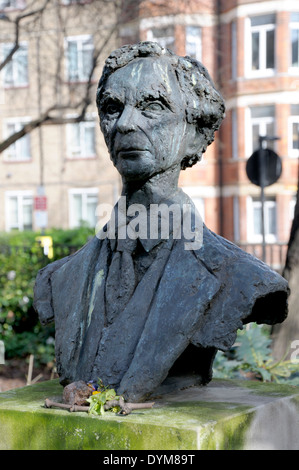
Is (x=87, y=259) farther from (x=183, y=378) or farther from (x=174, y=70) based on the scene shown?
(x=174, y=70)

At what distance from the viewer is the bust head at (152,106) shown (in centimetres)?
371

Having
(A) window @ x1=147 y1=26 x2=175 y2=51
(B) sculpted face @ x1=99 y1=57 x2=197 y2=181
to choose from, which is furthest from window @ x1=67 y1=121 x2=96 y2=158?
(B) sculpted face @ x1=99 y1=57 x2=197 y2=181

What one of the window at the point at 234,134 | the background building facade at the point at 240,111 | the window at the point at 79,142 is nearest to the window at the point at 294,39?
the background building facade at the point at 240,111

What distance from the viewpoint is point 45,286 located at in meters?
4.08

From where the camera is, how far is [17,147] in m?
25.8

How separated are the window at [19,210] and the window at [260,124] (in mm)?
7743

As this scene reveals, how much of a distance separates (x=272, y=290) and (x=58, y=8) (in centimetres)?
1013

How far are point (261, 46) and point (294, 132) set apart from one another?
2.54m

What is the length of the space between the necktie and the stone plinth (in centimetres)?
48

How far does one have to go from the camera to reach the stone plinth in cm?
320

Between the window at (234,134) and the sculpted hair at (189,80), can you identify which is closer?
the sculpted hair at (189,80)

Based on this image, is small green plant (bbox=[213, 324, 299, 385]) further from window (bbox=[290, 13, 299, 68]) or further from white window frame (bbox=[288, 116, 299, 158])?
window (bbox=[290, 13, 299, 68])

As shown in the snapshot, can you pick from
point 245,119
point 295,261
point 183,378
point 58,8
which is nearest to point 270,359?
point 295,261

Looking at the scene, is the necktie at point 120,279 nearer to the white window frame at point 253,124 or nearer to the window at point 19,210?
the white window frame at point 253,124
